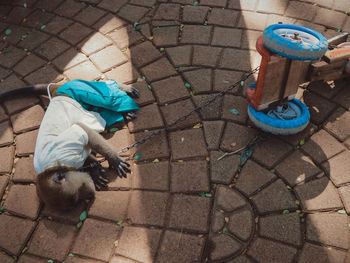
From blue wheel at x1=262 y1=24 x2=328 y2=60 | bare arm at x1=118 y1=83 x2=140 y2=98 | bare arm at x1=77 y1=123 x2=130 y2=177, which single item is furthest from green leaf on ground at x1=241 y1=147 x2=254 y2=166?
bare arm at x1=118 y1=83 x2=140 y2=98

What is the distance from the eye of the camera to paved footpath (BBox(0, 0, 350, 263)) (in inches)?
105

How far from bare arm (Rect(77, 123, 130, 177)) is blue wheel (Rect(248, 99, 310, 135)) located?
143 centimetres

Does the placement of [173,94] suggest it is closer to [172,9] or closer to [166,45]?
[166,45]

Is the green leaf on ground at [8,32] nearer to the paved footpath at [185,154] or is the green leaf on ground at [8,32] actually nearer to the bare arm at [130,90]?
the paved footpath at [185,154]

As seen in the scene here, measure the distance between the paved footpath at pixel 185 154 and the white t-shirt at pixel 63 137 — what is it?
16.3 inches

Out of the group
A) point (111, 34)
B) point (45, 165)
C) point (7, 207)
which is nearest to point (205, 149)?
point (45, 165)

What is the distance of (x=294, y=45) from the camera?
251 centimetres

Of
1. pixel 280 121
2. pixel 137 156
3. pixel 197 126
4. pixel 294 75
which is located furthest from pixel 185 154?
pixel 294 75

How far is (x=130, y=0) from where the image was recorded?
496 cm

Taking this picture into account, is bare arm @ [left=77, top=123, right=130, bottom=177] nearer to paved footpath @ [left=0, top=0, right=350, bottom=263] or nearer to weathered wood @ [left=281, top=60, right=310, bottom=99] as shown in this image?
paved footpath @ [left=0, top=0, right=350, bottom=263]

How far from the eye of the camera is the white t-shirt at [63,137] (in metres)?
2.77

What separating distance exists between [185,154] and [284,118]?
110cm

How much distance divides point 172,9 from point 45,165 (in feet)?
10.4

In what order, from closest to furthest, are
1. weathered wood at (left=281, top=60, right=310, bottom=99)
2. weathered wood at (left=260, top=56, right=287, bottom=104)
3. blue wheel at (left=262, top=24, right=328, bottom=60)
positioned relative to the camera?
blue wheel at (left=262, top=24, right=328, bottom=60), weathered wood at (left=260, top=56, right=287, bottom=104), weathered wood at (left=281, top=60, right=310, bottom=99)
